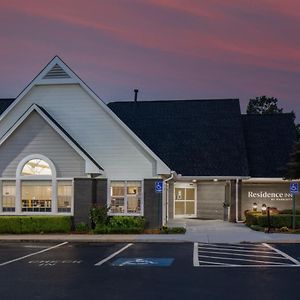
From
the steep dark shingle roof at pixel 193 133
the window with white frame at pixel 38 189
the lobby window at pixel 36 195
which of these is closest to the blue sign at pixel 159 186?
the window with white frame at pixel 38 189

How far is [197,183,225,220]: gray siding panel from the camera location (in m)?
36.8

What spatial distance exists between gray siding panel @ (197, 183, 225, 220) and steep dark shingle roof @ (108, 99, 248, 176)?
2.20m

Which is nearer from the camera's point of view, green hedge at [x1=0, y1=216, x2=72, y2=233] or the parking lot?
the parking lot

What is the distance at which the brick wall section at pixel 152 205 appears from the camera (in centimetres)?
2888

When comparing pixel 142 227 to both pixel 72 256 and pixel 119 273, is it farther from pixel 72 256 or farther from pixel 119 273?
pixel 119 273

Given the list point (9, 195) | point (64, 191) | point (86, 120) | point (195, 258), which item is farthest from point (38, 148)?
point (195, 258)

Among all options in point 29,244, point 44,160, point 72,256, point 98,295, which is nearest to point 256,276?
point 98,295

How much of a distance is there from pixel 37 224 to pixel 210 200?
13.2 meters

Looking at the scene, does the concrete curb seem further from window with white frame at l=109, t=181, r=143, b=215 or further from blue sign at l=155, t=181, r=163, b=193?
window with white frame at l=109, t=181, r=143, b=215

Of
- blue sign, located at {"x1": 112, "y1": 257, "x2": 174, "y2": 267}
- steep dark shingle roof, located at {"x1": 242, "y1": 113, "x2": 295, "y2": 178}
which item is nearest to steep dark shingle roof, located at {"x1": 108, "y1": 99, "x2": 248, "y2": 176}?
steep dark shingle roof, located at {"x1": 242, "y1": 113, "x2": 295, "y2": 178}

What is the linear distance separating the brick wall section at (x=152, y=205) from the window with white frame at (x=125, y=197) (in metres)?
0.43

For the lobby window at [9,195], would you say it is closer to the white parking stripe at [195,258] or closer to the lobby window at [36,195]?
the lobby window at [36,195]

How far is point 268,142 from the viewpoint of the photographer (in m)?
37.9

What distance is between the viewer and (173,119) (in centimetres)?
3909
